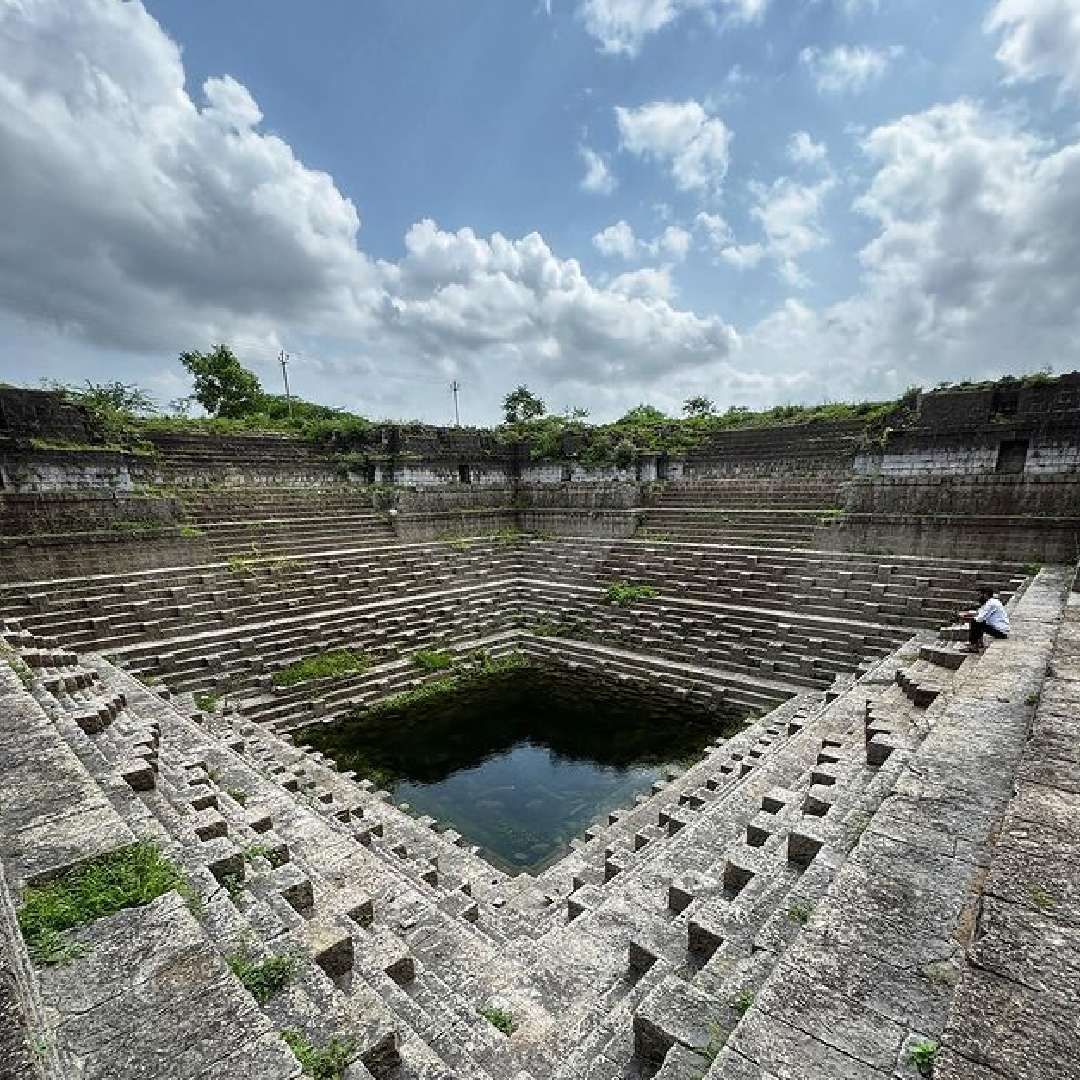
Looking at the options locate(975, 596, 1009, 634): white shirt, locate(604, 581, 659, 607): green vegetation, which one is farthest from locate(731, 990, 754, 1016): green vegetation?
locate(604, 581, 659, 607): green vegetation

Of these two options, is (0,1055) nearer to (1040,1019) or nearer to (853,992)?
(853,992)

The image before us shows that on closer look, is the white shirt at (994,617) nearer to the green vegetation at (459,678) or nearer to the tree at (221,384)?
the green vegetation at (459,678)

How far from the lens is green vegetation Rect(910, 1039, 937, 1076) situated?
58.2 inches

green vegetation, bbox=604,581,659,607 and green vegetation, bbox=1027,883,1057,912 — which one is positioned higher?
green vegetation, bbox=1027,883,1057,912

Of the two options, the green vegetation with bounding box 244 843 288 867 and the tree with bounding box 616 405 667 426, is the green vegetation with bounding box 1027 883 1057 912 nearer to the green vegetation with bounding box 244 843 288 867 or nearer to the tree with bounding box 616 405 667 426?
the green vegetation with bounding box 244 843 288 867

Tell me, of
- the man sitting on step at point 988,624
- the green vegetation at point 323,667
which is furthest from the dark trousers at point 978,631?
the green vegetation at point 323,667

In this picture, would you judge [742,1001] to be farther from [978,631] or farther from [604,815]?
[978,631]

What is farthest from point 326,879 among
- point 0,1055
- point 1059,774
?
point 1059,774

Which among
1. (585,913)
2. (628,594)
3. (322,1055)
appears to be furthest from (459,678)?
(322,1055)

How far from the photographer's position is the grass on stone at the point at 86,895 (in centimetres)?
188

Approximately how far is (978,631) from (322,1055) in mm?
6763

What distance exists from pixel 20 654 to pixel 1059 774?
9100mm

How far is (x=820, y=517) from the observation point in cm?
1166

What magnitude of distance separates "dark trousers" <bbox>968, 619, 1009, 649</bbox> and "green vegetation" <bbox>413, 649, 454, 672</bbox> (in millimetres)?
7829
